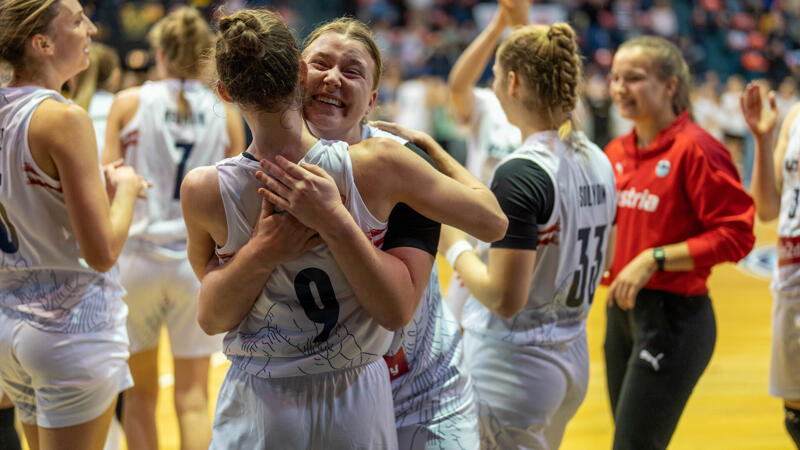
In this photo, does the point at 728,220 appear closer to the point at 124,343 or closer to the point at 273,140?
the point at 273,140

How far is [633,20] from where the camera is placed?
17.5 m

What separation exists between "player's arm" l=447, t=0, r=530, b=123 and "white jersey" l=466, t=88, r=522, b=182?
1.9 inches

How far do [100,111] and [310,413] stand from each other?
251 centimetres

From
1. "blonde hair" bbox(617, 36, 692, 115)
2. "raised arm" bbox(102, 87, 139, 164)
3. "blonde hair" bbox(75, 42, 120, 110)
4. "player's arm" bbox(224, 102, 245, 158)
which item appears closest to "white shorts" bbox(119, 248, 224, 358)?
"raised arm" bbox(102, 87, 139, 164)

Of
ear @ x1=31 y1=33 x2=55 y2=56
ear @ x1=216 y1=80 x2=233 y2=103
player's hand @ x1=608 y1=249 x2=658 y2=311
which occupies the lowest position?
player's hand @ x1=608 y1=249 x2=658 y2=311

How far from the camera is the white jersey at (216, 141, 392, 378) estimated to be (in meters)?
1.43

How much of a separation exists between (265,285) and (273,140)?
0.28 meters

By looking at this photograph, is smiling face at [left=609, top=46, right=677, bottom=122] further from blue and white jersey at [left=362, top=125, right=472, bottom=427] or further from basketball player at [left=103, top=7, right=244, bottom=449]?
basketball player at [left=103, top=7, right=244, bottom=449]

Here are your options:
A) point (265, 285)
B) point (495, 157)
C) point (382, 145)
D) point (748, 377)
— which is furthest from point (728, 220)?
point (748, 377)

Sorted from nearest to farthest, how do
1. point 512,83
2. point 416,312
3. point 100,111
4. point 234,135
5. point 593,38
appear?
1. point 416,312
2. point 512,83
3. point 234,135
4. point 100,111
5. point 593,38

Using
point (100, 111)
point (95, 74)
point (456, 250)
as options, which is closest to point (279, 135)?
point (456, 250)

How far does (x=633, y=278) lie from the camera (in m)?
2.47

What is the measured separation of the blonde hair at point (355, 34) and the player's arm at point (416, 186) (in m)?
0.28

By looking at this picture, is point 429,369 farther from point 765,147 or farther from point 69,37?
point 765,147
